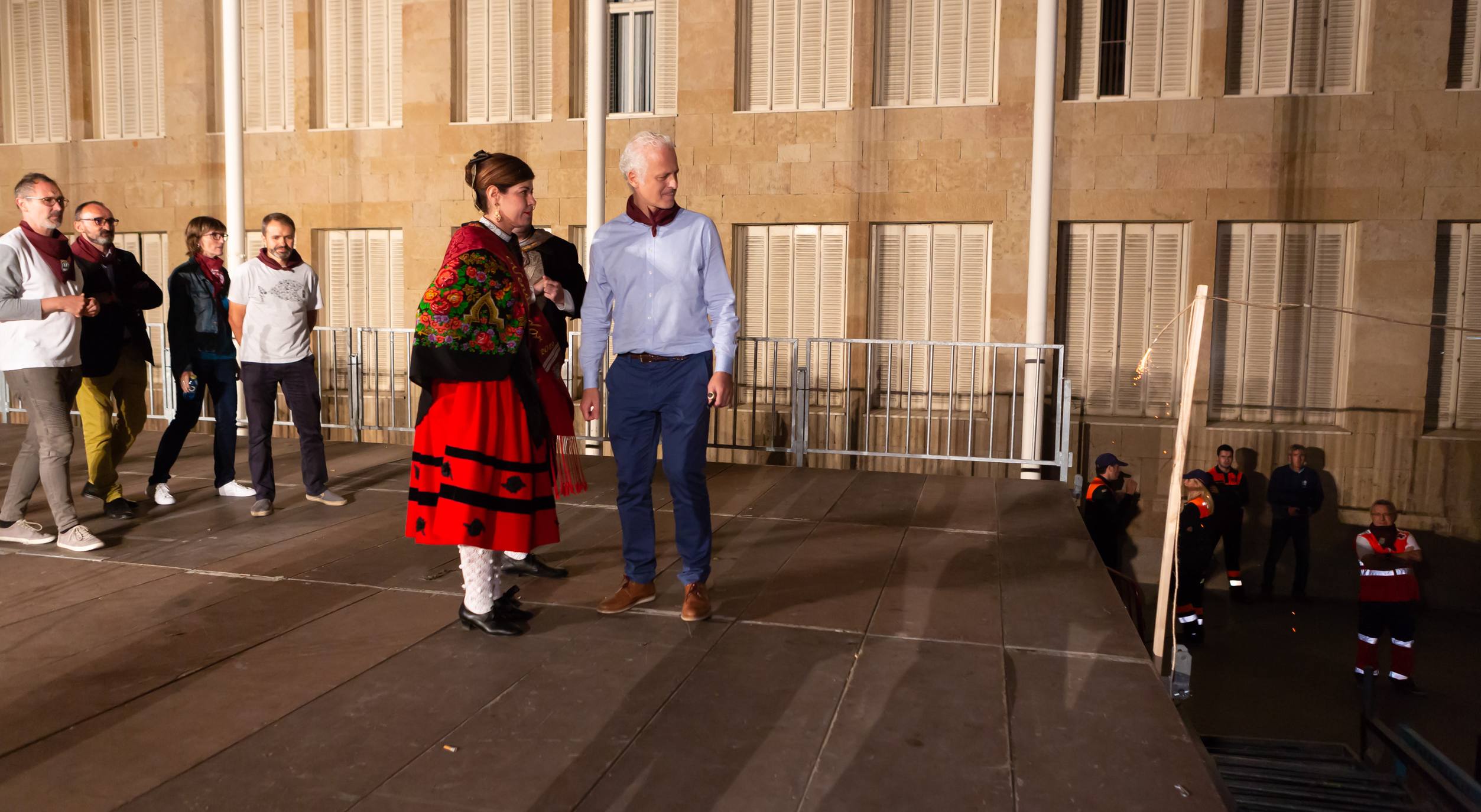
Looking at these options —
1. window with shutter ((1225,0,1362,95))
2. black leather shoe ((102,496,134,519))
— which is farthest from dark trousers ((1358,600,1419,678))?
black leather shoe ((102,496,134,519))

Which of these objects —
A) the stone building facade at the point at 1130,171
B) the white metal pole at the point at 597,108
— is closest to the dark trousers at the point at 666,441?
the white metal pole at the point at 597,108

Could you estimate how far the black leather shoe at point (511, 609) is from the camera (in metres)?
3.80

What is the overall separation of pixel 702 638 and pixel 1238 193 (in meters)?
9.90

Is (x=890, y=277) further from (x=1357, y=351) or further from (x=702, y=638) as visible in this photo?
(x=702, y=638)

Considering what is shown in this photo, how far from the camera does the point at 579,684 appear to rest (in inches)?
128

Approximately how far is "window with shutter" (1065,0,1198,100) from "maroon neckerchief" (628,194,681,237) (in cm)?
925

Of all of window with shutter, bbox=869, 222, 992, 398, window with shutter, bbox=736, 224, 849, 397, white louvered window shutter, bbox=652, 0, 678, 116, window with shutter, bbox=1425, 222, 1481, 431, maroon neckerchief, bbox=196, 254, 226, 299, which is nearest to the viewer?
maroon neckerchief, bbox=196, 254, 226, 299

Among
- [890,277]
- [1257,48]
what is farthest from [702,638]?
[1257,48]

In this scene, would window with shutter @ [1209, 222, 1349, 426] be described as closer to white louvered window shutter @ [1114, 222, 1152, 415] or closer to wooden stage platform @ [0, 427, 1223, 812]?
white louvered window shutter @ [1114, 222, 1152, 415]

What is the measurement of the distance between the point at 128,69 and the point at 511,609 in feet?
47.4

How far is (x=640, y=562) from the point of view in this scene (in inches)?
158

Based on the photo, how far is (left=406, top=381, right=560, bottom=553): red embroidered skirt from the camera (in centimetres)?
353

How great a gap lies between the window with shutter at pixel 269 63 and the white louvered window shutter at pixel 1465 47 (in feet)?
46.6

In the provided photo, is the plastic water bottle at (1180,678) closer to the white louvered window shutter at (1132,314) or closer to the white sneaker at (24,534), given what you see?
the white sneaker at (24,534)
